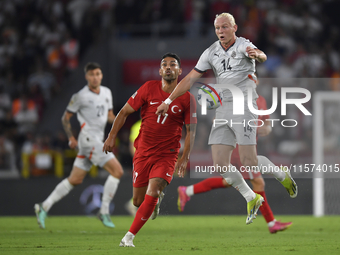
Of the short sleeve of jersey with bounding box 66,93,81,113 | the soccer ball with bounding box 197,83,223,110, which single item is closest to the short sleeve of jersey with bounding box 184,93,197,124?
the soccer ball with bounding box 197,83,223,110

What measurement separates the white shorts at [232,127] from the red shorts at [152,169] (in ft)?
2.08

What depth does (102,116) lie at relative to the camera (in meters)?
9.23

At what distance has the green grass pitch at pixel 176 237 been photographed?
5.95 metres

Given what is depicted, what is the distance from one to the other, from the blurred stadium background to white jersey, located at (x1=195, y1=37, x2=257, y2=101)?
18.7 ft

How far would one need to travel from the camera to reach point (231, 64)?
6.76m

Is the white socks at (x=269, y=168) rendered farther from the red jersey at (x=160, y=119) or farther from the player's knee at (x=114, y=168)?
the player's knee at (x=114, y=168)

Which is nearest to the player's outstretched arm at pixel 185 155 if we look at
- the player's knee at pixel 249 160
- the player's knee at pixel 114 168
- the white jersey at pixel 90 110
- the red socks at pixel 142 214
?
the red socks at pixel 142 214

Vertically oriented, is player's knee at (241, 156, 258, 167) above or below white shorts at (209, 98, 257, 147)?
below

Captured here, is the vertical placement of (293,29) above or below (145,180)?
above

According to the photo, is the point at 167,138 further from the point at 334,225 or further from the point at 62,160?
the point at 62,160

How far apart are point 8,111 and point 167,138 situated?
946 centimetres

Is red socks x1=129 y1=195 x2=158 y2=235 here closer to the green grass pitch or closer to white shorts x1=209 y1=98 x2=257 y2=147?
the green grass pitch

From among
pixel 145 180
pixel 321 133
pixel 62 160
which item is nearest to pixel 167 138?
pixel 145 180

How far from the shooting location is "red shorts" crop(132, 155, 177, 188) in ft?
21.3
